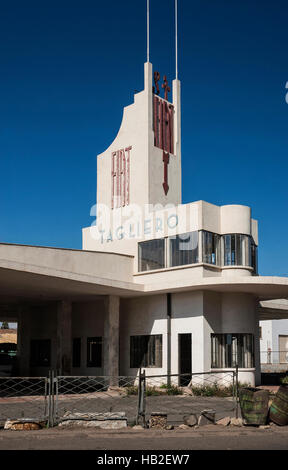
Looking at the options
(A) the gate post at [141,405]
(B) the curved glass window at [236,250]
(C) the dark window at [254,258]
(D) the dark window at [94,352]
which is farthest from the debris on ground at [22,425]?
(C) the dark window at [254,258]

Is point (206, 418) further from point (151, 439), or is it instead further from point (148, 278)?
point (148, 278)

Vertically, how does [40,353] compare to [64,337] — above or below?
below

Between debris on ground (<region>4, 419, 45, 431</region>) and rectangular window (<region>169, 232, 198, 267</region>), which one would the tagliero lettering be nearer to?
rectangular window (<region>169, 232, 198, 267</region>)

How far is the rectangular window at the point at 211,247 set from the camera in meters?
24.3

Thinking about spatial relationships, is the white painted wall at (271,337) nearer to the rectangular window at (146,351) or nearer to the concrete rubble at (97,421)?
the rectangular window at (146,351)

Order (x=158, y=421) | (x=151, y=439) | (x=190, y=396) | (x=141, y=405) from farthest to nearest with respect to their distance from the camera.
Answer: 1. (x=190, y=396)
2. (x=141, y=405)
3. (x=158, y=421)
4. (x=151, y=439)

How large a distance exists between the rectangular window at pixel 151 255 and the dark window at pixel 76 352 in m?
6.03

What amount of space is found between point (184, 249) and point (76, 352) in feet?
29.8

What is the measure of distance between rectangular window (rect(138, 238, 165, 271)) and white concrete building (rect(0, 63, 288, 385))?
2.0 inches

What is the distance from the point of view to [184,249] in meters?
25.0

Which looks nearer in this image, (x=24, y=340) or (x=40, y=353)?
(x=40, y=353)

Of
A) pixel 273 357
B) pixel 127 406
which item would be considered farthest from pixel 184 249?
pixel 273 357

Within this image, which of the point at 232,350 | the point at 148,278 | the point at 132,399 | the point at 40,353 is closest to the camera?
the point at 132,399
